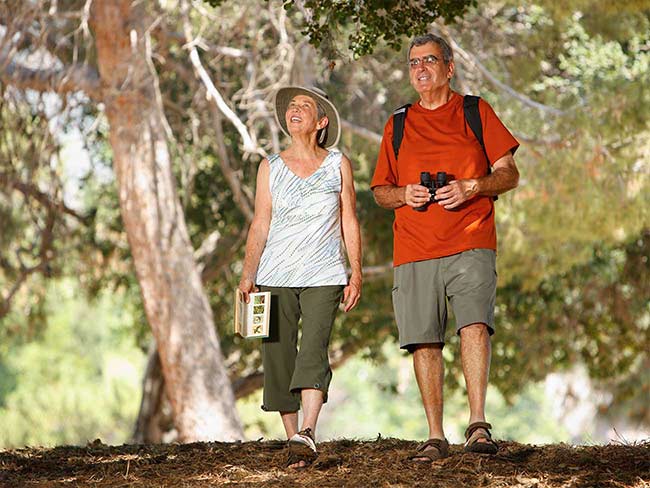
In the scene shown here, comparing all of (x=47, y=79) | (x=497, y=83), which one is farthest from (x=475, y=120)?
(x=47, y=79)

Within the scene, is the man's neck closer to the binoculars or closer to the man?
the man

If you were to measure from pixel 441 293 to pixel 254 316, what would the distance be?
2.75ft

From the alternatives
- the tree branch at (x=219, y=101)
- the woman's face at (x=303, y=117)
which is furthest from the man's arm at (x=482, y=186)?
the tree branch at (x=219, y=101)

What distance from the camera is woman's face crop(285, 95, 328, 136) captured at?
17.9ft

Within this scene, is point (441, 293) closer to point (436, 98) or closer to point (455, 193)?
point (455, 193)

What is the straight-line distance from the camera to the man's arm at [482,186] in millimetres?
4969

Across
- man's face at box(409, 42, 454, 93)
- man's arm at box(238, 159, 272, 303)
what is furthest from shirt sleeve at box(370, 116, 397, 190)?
man's arm at box(238, 159, 272, 303)

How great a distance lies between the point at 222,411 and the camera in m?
11.4

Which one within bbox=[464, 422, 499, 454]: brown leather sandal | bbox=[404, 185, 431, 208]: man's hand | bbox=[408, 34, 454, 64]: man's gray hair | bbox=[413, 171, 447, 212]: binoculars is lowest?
bbox=[464, 422, 499, 454]: brown leather sandal

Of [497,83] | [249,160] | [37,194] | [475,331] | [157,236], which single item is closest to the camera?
[475,331]

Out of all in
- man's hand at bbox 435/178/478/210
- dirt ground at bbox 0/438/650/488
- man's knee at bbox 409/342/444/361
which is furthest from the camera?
man's knee at bbox 409/342/444/361

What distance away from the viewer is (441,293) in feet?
17.0

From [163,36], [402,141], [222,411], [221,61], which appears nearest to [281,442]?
[402,141]

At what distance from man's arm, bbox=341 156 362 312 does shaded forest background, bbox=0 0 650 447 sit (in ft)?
3.22
